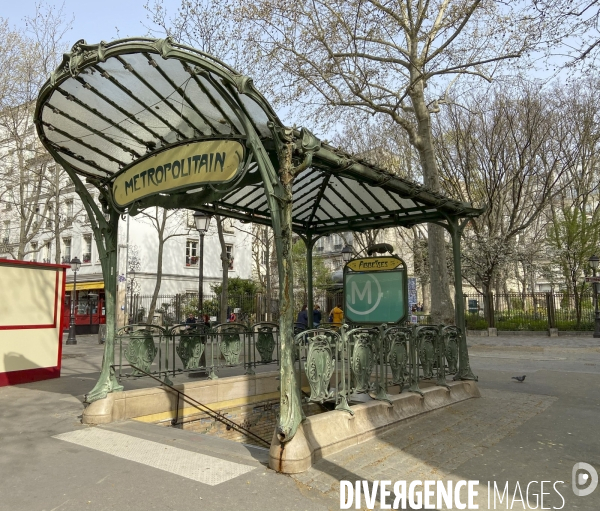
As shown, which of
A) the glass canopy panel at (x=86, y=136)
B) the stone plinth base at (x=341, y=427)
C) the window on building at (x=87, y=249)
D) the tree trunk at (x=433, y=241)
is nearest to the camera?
the stone plinth base at (x=341, y=427)

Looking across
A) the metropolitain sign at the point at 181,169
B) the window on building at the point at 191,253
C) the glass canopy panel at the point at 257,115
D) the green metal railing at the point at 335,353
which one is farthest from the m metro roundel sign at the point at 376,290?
the window on building at the point at 191,253

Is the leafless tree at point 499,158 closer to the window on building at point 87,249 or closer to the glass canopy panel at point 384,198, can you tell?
the glass canopy panel at point 384,198

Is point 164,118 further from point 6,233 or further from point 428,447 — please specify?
point 6,233

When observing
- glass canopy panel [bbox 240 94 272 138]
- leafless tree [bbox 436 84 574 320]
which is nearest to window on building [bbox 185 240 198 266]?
leafless tree [bbox 436 84 574 320]

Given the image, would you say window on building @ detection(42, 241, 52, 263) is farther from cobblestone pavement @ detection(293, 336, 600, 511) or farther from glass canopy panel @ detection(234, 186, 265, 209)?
cobblestone pavement @ detection(293, 336, 600, 511)

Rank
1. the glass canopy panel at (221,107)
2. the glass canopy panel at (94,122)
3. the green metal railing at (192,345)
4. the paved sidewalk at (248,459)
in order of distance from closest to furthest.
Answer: the paved sidewalk at (248,459) → the glass canopy panel at (221,107) → the glass canopy panel at (94,122) → the green metal railing at (192,345)

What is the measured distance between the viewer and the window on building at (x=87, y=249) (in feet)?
109

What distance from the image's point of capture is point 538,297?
23.3 metres

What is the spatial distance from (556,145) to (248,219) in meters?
19.7

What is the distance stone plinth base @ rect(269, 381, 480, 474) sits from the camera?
438 centimetres

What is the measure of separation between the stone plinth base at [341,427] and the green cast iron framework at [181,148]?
0.52 feet

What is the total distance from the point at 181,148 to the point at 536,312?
22.5m

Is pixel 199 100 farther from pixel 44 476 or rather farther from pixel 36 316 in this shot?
→ pixel 36 316

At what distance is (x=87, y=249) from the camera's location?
33.8m
